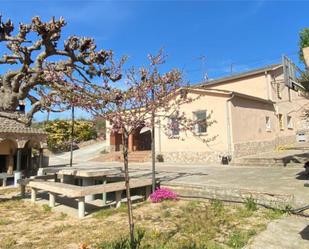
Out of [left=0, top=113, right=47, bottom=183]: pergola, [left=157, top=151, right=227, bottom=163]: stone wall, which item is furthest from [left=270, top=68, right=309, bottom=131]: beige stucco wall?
[left=0, top=113, right=47, bottom=183]: pergola

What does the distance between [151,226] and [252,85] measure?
2116cm

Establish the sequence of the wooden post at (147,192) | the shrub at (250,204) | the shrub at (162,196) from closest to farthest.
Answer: the shrub at (250,204) < the shrub at (162,196) < the wooden post at (147,192)

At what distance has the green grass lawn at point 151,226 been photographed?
5.77 meters

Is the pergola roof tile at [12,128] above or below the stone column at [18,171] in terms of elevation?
above

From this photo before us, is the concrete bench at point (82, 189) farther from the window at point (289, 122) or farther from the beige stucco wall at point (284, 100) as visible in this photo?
the window at point (289, 122)

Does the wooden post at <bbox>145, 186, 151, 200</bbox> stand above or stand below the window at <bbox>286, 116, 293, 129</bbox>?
below

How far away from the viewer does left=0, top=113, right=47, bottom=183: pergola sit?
16.0 m

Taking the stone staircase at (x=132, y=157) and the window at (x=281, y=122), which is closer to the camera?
the stone staircase at (x=132, y=157)

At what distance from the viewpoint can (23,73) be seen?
7777 millimetres

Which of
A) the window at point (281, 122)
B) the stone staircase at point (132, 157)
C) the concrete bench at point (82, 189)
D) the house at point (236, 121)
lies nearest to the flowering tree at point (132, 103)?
the concrete bench at point (82, 189)

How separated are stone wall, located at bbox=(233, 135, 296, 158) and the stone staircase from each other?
7.40 metres

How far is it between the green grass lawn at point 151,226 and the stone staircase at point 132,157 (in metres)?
15.1

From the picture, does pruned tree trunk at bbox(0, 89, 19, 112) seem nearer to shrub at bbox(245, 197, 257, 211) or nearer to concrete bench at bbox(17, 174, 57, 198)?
concrete bench at bbox(17, 174, 57, 198)

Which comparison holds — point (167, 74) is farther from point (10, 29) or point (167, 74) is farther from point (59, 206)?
point (59, 206)
